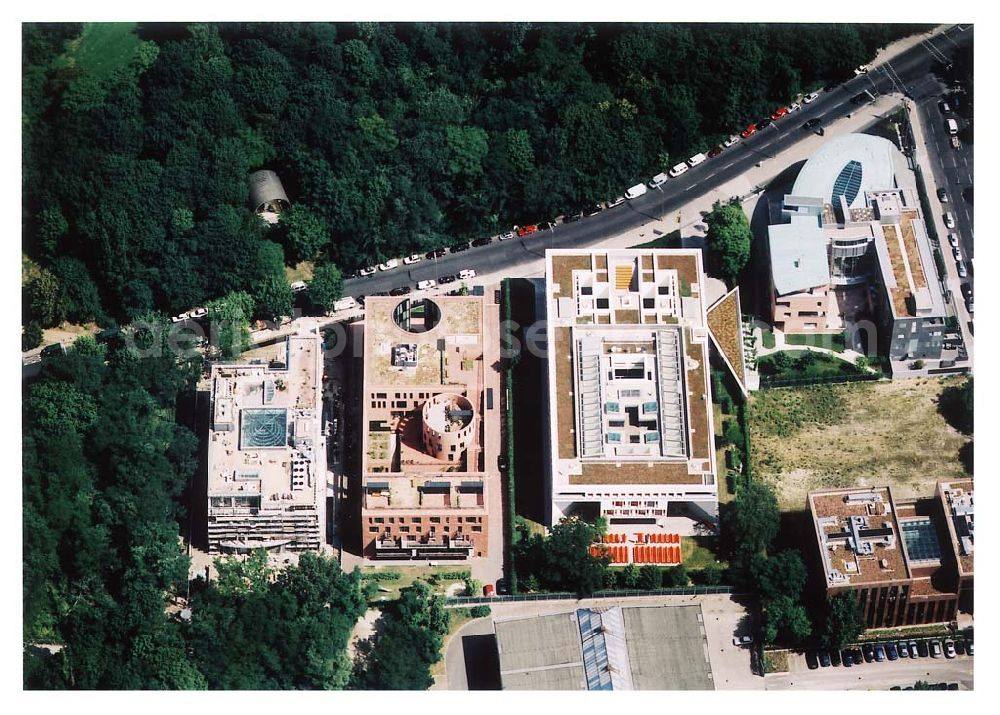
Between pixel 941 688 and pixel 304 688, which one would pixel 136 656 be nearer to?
pixel 304 688

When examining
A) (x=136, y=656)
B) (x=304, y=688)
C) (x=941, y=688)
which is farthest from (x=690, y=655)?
(x=136, y=656)

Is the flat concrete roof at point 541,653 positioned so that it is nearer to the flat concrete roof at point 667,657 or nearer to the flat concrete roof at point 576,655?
the flat concrete roof at point 576,655

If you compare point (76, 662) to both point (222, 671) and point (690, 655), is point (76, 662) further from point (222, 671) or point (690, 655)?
point (690, 655)

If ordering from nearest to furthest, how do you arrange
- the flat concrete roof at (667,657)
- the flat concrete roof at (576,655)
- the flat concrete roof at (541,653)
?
the flat concrete roof at (541,653)
the flat concrete roof at (576,655)
the flat concrete roof at (667,657)

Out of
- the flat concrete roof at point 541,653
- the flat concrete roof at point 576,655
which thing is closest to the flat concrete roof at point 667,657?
the flat concrete roof at point 576,655

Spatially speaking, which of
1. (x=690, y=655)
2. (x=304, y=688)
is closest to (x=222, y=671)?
(x=304, y=688)

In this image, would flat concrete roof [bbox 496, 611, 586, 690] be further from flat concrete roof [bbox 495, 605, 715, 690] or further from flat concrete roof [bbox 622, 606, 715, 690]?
flat concrete roof [bbox 622, 606, 715, 690]

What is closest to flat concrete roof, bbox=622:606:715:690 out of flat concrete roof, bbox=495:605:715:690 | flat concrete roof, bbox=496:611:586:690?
flat concrete roof, bbox=495:605:715:690

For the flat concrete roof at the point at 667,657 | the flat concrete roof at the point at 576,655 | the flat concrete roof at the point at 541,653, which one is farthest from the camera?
the flat concrete roof at the point at 667,657

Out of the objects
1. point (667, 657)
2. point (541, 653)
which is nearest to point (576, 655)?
point (541, 653)

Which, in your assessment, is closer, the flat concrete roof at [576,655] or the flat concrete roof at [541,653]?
the flat concrete roof at [541,653]
